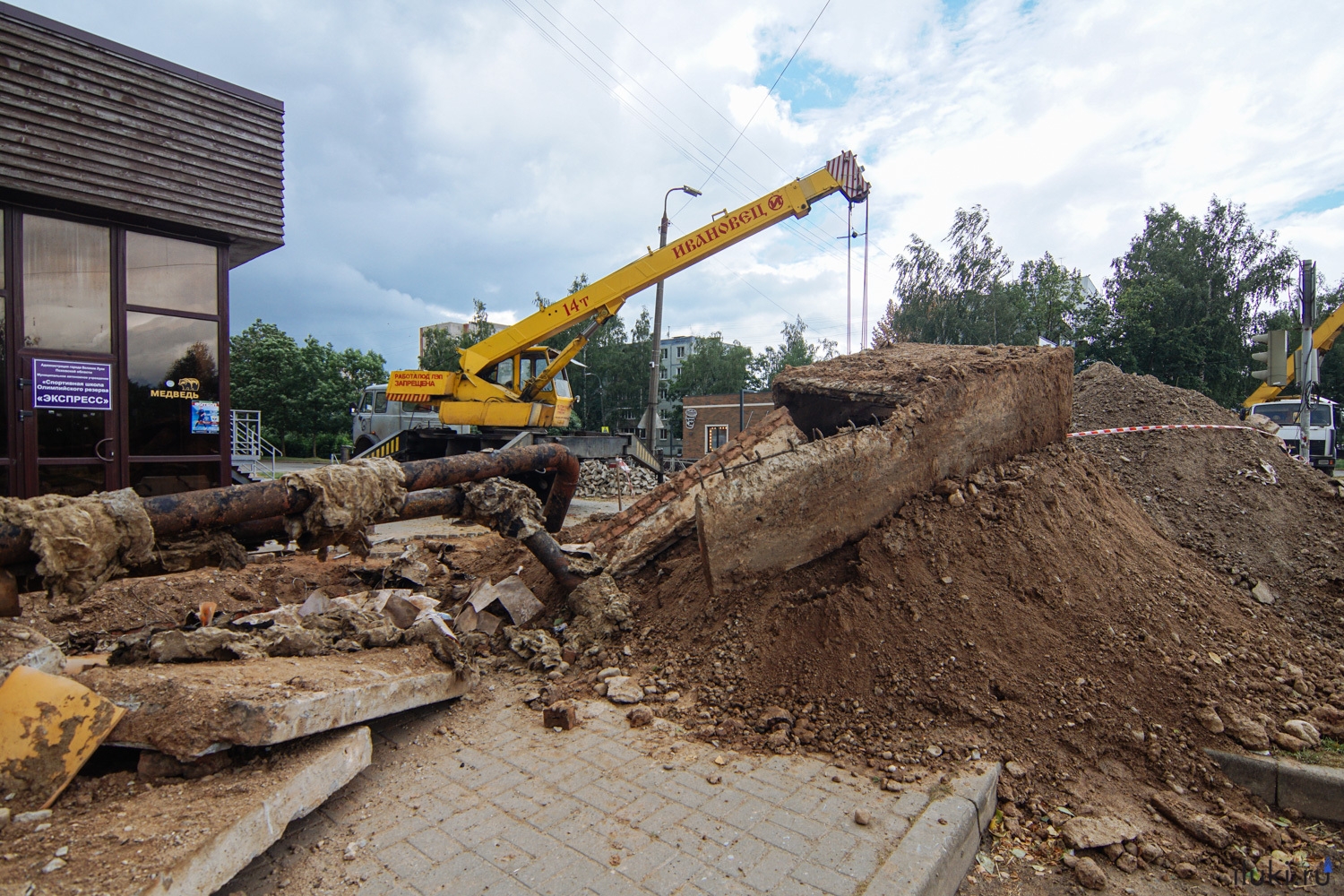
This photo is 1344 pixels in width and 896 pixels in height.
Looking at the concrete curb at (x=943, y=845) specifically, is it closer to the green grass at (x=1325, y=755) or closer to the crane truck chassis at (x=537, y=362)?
the green grass at (x=1325, y=755)

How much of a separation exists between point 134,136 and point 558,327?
623 cm

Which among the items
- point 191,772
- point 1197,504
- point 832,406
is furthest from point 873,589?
point 1197,504

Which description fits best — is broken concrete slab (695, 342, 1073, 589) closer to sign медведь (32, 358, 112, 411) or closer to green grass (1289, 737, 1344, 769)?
green grass (1289, 737, 1344, 769)

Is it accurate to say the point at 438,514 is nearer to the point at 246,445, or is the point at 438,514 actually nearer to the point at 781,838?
the point at 781,838

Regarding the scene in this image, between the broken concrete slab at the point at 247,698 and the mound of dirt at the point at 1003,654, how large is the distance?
145cm

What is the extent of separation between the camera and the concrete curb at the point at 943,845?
2129mm

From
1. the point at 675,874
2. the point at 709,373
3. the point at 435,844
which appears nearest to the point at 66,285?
the point at 435,844

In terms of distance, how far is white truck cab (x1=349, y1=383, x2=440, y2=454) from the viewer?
14047mm

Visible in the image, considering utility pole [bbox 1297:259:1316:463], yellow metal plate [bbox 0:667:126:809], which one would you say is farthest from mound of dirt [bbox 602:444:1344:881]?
utility pole [bbox 1297:259:1316:463]

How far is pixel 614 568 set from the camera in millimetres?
4598

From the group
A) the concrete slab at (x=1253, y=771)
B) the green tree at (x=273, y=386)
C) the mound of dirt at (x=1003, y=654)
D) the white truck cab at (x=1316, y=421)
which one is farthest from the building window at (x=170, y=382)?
the green tree at (x=273, y=386)

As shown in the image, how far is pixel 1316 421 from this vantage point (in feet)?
54.4

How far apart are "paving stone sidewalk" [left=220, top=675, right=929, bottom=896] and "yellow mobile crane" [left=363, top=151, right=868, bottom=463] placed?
8301mm

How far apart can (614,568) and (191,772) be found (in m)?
2.65
